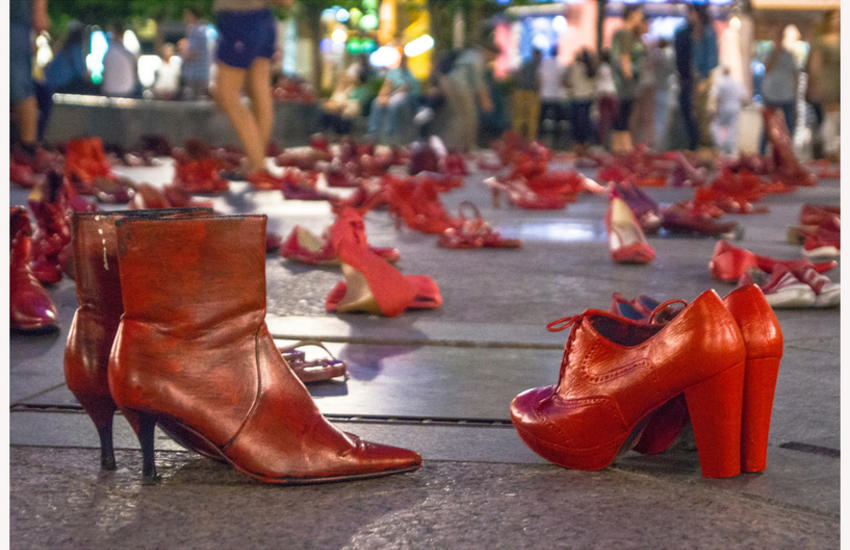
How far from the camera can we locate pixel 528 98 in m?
21.0

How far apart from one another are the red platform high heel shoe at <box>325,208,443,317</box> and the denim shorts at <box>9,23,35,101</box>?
539cm

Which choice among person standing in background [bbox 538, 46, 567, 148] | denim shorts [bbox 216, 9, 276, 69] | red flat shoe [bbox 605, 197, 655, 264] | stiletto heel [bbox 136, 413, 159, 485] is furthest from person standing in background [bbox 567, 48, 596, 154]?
stiletto heel [bbox 136, 413, 159, 485]

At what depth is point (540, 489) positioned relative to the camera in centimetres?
209

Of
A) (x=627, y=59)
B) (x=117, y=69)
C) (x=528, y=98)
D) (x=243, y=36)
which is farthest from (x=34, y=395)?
(x=528, y=98)

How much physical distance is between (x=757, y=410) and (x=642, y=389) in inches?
Result: 8.3

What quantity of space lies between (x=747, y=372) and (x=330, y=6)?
24.6 meters

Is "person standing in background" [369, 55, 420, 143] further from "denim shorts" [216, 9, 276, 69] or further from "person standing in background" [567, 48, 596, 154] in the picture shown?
"denim shorts" [216, 9, 276, 69]

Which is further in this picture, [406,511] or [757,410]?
[757,410]

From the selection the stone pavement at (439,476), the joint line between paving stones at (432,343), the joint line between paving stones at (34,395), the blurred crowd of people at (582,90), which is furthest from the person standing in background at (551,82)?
the joint line between paving stones at (34,395)

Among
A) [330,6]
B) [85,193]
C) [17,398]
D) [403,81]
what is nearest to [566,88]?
[403,81]

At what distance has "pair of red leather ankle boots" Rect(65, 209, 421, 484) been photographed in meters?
2.04

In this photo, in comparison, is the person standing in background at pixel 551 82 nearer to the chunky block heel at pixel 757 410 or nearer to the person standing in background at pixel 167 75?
the person standing in background at pixel 167 75

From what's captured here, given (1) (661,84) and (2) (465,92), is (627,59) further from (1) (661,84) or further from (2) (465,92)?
(2) (465,92)

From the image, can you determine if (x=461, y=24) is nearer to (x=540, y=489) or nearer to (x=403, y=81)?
(x=403, y=81)
